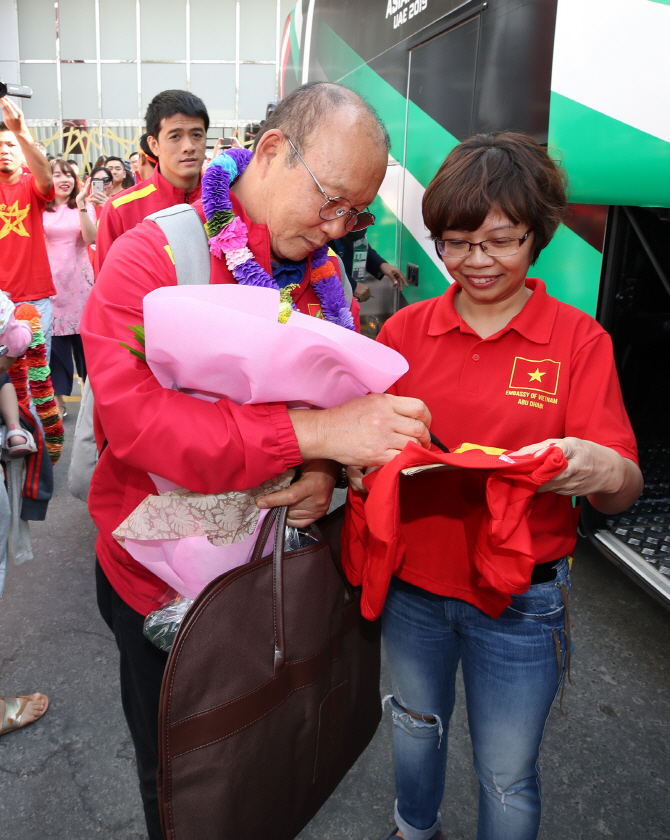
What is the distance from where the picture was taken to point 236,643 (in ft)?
4.15

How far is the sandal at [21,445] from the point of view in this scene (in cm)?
267

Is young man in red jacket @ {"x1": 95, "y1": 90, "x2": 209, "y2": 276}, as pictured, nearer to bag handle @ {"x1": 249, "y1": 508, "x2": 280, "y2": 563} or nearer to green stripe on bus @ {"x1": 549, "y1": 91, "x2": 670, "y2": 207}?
green stripe on bus @ {"x1": 549, "y1": 91, "x2": 670, "y2": 207}

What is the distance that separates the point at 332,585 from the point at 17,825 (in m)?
1.64

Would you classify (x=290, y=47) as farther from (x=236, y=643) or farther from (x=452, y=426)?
(x=236, y=643)

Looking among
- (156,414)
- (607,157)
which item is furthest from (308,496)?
(607,157)

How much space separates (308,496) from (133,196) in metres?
2.48

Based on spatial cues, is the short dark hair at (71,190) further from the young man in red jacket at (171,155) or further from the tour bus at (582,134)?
the tour bus at (582,134)

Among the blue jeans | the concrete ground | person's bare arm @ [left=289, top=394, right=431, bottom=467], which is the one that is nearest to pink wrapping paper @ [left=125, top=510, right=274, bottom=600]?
person's bare arm @ [left=289, top=394, right=431, bottom=467]

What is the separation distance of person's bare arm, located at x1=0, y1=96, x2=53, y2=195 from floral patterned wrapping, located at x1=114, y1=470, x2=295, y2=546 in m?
3.43

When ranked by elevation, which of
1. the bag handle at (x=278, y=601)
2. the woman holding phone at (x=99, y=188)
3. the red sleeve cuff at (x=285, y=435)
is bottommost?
the bag handle at (x=278, y=601)

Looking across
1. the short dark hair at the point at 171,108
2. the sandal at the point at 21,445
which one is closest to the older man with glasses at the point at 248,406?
the sandal at the point at 21,445

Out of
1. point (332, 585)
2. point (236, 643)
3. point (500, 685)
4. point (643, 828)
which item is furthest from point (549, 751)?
point (236, 643)

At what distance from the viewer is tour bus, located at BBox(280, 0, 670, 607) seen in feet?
7.75

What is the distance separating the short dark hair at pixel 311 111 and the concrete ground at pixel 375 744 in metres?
2.14
